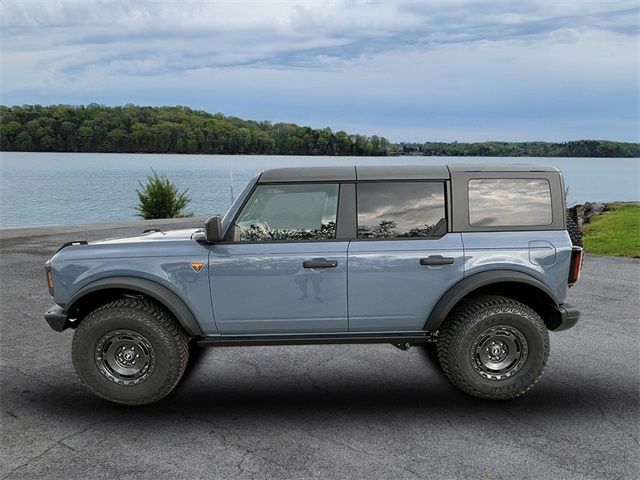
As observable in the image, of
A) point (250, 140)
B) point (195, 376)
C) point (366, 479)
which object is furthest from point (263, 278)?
point (250, 140)

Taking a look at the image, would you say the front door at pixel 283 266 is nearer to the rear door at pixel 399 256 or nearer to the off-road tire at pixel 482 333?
the rear door at pixel 399 256

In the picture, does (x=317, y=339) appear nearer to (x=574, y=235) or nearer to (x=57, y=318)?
(x=57, y=318)

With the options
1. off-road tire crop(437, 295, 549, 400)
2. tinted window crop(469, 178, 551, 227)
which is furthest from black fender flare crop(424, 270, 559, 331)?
tinted window crop(469, 178, 551, 227)

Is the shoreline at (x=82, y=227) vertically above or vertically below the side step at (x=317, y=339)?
below

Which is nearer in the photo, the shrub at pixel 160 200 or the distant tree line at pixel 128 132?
the shrub at pixel 160 200

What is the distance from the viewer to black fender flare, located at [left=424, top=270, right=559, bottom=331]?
4.43m

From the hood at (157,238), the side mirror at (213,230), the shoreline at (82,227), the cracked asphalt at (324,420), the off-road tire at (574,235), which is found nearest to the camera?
the cracked asphalt at (324,420)

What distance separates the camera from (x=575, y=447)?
12.2ft

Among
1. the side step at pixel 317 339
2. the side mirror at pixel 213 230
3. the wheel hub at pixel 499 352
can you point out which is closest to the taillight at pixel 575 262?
the wheel hub at pixel 499 352

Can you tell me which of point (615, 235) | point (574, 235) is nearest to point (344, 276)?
point (574, 235)

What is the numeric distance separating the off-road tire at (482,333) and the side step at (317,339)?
0.97 ft

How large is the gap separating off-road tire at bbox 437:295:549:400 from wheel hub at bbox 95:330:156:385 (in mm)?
2407

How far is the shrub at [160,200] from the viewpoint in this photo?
20484 mm

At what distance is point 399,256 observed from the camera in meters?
4.45
